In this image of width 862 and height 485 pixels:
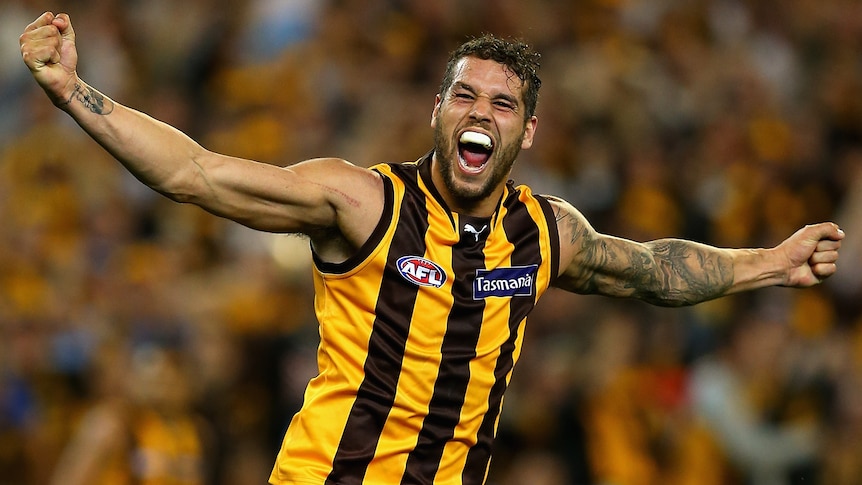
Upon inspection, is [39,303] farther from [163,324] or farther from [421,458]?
[421,458]

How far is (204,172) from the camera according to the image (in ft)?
13.3

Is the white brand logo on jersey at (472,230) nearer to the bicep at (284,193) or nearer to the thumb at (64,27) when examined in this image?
the bicep at (284,193)

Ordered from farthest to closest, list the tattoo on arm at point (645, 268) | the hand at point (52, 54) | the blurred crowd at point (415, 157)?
the blurred crowd at point (415, 157)
the tattoo on arm at point (645, 268)
the hand at point (52, 54)

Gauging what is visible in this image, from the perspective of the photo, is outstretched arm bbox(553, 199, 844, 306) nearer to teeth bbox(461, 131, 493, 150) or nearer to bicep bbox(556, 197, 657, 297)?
bicep bbox(556, 197, 657, 297)

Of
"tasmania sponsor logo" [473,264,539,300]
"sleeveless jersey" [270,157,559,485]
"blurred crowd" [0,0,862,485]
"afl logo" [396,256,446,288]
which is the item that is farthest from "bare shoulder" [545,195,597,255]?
"blurred crowd" [0,0,862,485]

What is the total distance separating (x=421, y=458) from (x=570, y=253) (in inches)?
36.1

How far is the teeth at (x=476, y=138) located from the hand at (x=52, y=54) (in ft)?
4.23

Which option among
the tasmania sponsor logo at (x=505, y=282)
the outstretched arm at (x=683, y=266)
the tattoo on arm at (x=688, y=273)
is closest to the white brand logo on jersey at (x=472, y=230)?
the tasmania sponsor logo at (x=505, y=282)

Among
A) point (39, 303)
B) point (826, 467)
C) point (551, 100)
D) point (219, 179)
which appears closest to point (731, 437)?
point (826, 467)

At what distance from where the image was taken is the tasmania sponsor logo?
15.1 ft

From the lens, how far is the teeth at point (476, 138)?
4.59m

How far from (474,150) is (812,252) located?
1.46 meters

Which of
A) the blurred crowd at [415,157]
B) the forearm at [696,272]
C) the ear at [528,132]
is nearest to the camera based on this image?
the ear at [528,132]

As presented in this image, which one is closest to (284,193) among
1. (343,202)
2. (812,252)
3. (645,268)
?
(343,202)
